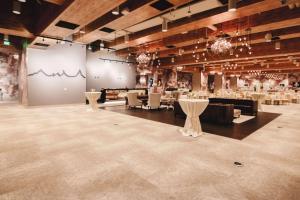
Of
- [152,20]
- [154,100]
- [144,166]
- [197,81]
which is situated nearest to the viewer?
[144,166]

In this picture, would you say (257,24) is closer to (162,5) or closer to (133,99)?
(162,5)

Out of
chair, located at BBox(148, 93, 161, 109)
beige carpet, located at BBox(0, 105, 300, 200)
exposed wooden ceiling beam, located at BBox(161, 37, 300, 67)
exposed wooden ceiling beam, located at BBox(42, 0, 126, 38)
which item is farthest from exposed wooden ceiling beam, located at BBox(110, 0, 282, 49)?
exposed wooden ceiling beam, located at BBox(161, 37, 300, 67)

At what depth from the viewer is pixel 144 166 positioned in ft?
9.79

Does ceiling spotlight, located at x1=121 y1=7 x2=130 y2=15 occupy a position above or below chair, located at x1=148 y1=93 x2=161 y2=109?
above

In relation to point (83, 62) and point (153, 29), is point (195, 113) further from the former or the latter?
point (83, 62)

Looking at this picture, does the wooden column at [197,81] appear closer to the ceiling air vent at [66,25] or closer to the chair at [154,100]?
the chair at [154,100]

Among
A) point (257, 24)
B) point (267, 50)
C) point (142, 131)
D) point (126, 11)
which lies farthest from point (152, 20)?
point (267, 50)

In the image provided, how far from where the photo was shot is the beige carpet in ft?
7.41

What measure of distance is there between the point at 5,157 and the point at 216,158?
3680 mm

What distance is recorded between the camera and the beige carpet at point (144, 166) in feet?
7.41

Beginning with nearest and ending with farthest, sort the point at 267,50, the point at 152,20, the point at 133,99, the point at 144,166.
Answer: the point at 144,166 < the point at 152,20 < the point at 267,50 < the point at 133,99

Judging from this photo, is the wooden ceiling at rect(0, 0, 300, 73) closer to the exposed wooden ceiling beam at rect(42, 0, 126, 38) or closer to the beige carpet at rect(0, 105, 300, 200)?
the exposed wooden ceiling beam at rect(42, 0, 126, 38)

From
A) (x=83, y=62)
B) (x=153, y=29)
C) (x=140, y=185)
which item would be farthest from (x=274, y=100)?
(x=140, y=185)

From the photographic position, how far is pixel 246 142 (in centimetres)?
434
